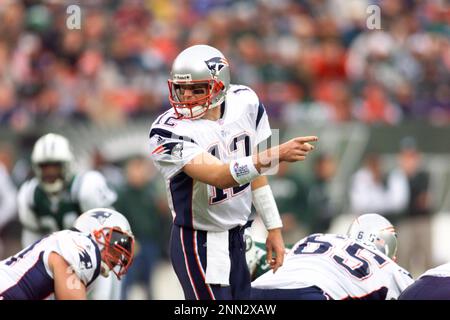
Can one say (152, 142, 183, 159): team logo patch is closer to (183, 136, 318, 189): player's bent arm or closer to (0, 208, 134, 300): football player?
(183, 136, 318, 189): player's bent arm

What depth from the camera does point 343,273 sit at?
6766mm

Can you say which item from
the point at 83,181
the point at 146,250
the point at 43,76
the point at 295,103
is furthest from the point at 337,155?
the point at 83,181

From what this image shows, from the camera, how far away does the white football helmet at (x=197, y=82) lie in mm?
6375

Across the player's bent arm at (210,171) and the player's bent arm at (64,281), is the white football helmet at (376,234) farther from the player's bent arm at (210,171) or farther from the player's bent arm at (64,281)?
the player's bent arm at (64,281)

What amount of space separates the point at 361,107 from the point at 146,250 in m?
4.11

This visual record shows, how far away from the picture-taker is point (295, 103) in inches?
564

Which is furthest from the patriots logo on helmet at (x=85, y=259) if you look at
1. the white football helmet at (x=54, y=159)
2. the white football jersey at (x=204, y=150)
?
the white football helmet at (x=54, y=159)

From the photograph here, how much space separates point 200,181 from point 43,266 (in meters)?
1.01

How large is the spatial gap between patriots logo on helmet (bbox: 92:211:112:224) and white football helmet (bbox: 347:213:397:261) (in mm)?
1627

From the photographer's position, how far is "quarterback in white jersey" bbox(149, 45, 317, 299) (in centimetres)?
635

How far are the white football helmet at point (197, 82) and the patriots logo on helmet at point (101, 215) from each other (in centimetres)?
87

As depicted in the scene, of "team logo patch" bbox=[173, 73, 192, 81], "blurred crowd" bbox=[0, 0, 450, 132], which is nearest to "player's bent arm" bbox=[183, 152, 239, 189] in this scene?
"team logo patch" bbox=[173, 73, 192, 81]

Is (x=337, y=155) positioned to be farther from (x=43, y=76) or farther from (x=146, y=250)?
(x=43, y=76)

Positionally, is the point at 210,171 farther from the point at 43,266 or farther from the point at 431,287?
the point at 431,287
